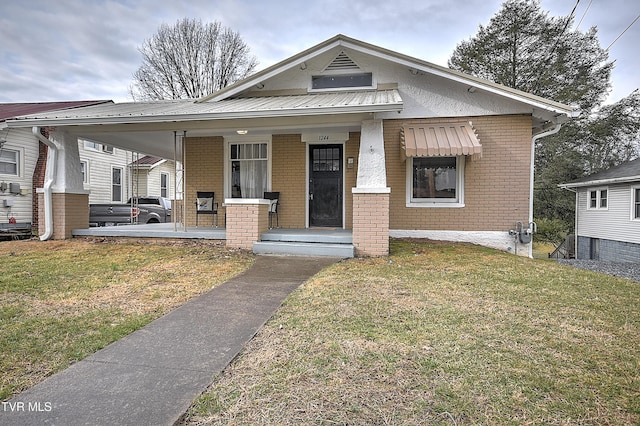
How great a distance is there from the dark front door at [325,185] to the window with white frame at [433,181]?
1899 mm

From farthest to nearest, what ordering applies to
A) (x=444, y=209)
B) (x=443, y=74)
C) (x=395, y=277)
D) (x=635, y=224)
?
(x=635, y=224) → (x=444, y=209) → (x=443, y=74) → (x=395, y=277)

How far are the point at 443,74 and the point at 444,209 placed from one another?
3326mm

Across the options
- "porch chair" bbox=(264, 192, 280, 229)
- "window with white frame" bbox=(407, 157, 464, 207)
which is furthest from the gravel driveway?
"porch chair" bbox=(264, 192, 280, 229)

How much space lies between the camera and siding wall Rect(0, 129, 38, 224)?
12.8 metres

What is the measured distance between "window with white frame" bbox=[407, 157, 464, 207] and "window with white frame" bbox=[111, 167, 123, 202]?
1673cm

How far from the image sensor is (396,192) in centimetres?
884

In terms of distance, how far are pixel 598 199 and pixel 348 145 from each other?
1540 cm

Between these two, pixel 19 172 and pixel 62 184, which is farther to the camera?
pixel 19 172

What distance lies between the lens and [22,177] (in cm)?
1346

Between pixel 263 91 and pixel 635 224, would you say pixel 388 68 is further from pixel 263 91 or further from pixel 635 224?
pixel 635 224

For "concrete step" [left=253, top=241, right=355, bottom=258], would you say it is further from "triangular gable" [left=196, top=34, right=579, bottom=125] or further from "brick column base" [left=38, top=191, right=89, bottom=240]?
"brick column base" [left=38, top=191, right=89, bottom=240]

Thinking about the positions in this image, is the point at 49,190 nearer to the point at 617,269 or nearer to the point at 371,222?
the point at 371,222

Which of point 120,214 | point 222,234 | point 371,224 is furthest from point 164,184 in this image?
point 371,224

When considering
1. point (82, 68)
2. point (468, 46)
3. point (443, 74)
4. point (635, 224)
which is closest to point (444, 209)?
point (443, 74)
